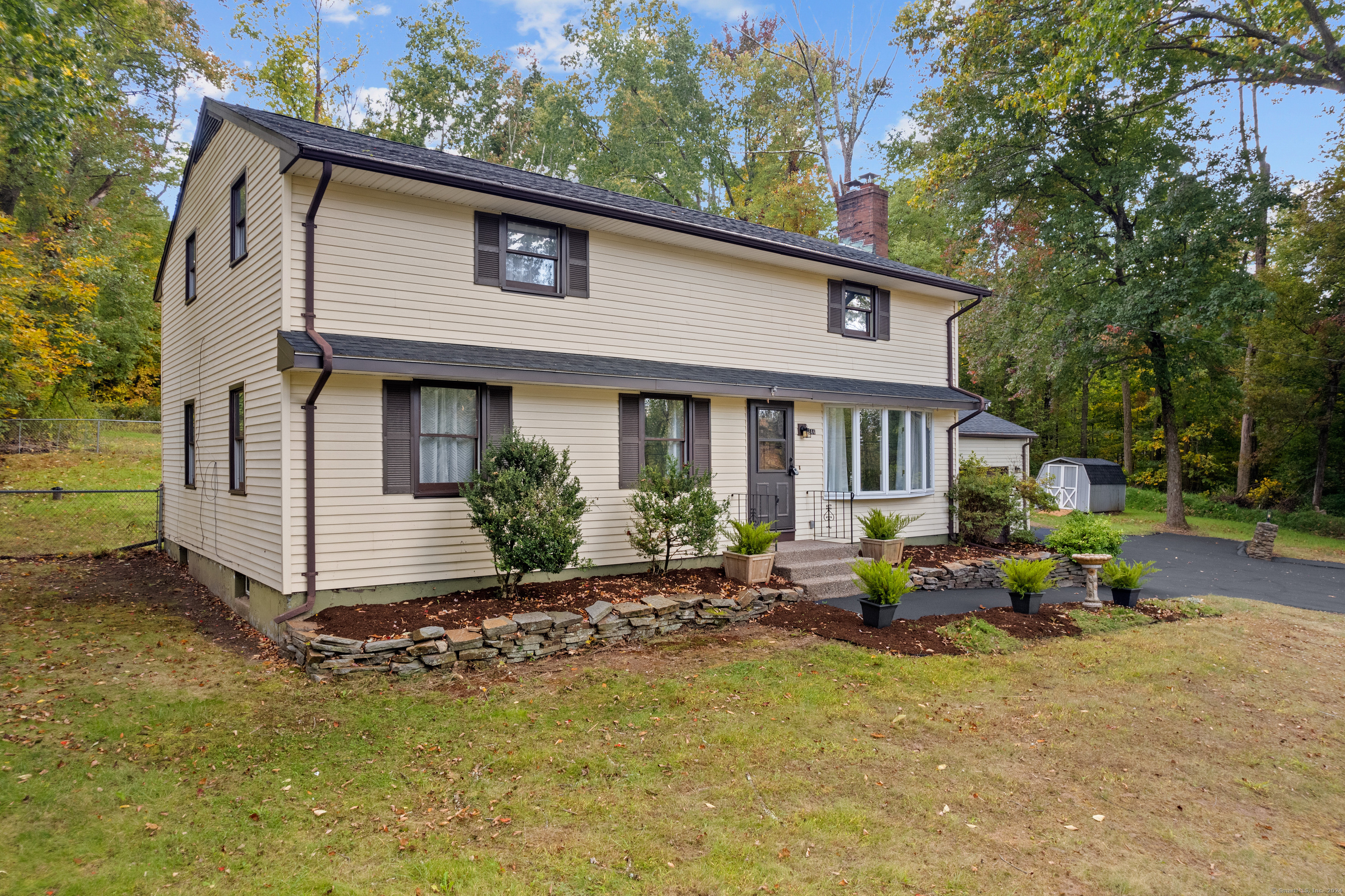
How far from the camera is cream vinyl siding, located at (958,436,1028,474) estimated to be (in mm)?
16703

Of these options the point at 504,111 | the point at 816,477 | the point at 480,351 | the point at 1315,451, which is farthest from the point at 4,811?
the point at 1315,451

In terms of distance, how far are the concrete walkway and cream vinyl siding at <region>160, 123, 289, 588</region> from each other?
7409 mm

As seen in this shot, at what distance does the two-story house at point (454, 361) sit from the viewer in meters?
7.32

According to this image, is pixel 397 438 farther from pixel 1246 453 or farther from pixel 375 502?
pixel 1246 453

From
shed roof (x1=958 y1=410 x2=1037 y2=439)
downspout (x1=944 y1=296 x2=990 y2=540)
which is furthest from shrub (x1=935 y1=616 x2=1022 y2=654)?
shed roof (x1=958 y1=410 x2=1037 y2=439)

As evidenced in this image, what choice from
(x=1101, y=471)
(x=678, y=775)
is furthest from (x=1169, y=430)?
(x=678, y=775)

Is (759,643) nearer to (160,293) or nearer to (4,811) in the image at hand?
(4,811)

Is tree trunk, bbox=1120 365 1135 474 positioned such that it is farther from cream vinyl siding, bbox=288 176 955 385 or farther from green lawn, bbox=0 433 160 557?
green lawn, bbox=0 433 160 557

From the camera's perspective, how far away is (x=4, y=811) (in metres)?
3.84

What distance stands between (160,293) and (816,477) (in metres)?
14.5

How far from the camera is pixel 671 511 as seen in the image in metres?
8.84

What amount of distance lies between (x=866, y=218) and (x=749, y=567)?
34.2 feet

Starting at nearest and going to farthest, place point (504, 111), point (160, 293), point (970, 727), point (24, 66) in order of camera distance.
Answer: point (970, 727) → point (24, 66) → point (160, 293) → point (504, 111)

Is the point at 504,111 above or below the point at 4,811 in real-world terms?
above
